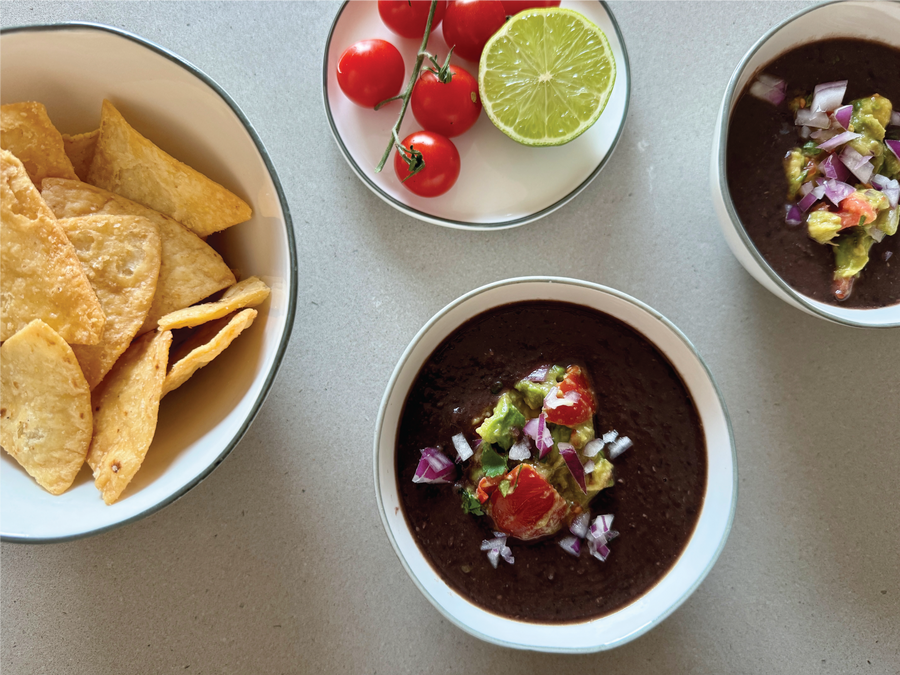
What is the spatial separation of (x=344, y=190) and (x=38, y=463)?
1.01 meters

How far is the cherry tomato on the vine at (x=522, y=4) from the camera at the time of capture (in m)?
1.64

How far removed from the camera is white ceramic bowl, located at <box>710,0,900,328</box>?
152cm

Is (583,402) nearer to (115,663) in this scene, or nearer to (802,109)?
(802,109)

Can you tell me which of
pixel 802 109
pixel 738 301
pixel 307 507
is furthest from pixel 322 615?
pixel 802 109

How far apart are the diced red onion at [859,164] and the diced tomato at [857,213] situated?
0.07m

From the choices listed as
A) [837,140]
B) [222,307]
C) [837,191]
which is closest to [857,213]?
[837,191]

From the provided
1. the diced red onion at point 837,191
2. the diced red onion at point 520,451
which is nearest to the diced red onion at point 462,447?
the diced red onion at point 520,451

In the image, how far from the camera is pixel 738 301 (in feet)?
5.61

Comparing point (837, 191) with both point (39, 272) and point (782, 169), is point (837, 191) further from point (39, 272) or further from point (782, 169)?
point (39, 272)

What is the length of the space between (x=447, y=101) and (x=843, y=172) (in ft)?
3.62

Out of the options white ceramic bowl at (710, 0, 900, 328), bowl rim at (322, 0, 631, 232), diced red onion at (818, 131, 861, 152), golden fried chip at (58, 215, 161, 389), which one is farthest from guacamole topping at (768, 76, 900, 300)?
golden fried chip at (58, 215, 161, 389)

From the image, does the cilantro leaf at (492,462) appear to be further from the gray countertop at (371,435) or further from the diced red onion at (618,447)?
the gray countertop at (371,435)

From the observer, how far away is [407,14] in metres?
1.64

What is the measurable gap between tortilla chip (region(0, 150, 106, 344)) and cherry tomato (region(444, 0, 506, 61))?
113 cm
